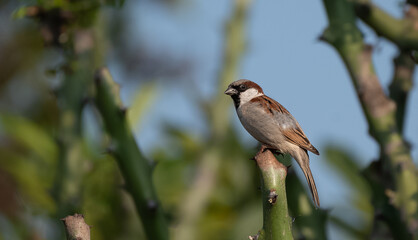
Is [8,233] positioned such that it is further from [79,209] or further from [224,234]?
[224,234]

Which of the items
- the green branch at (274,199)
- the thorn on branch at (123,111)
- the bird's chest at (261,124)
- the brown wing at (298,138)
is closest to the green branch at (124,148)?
the thorn on branch at (123,111)

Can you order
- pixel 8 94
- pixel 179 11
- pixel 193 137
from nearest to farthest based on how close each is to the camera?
1. pixel 193 137
2. pixel 8 94
3. pixel 179 11

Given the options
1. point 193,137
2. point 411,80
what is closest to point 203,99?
point 193,137

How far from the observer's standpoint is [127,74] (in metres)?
6.77

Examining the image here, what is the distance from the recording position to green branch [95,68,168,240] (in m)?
3.12

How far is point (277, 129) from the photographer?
309cm

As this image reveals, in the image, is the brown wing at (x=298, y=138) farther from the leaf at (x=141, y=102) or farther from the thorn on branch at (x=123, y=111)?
the leaf at (x=141, y=102)

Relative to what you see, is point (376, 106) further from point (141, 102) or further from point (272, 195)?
point (141, 102)

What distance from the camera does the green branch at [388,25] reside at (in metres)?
3.14

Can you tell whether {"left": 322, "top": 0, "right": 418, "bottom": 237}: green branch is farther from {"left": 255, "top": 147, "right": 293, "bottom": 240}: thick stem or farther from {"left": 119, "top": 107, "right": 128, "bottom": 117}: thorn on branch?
{"left": 119, "top": 107, "right": 128, "bottom": 117}: thorn on branch

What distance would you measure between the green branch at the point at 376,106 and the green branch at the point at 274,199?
843 mm

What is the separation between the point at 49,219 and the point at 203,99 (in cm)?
155

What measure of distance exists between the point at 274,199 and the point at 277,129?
0.88 m

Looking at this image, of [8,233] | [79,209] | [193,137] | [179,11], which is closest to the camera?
[79,209]
